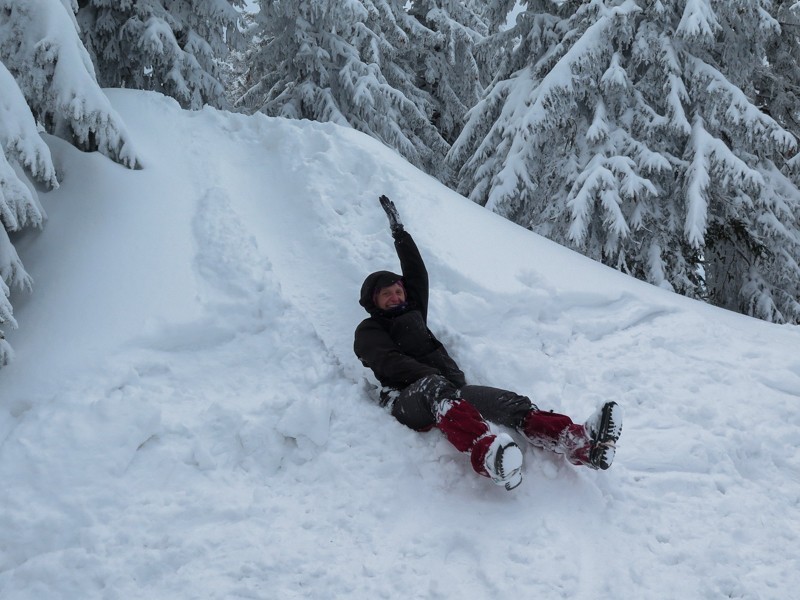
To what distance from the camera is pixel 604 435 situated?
140 inches

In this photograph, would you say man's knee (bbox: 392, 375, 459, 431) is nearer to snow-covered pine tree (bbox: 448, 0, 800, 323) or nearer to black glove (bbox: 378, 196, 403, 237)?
black glove (bbox: 378, 196, 403, 237)

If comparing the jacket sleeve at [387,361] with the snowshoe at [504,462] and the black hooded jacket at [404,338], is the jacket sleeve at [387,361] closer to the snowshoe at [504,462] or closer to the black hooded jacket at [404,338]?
the black hooded jacket at [404,338]

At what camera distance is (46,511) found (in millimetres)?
3289

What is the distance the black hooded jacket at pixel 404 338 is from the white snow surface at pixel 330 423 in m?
0.30

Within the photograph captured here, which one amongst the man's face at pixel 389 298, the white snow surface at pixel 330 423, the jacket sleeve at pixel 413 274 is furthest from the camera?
the jacket sleeve at pixel 413 274

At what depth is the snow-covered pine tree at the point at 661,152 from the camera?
331 inches

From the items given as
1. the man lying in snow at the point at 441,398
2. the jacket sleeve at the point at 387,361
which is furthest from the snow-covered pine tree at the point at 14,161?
the man lying in snow at the point at 441,398

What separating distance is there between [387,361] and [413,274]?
3.19 ft

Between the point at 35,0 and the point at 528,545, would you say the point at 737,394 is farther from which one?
the point at 35,0

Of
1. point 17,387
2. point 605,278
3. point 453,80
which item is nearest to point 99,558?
point 17,387

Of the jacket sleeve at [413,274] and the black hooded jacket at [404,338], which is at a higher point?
the jacket sleeve at [413,274]

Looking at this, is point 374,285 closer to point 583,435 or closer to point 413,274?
point 413,274

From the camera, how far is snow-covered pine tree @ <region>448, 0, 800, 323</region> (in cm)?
841

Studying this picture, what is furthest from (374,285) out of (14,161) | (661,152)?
(661,152)
